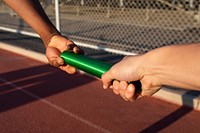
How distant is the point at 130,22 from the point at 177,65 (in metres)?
9.79

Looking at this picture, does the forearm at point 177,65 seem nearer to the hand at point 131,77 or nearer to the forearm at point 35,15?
the hand at point 131,77

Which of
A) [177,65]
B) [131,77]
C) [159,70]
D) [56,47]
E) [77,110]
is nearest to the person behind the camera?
[177,65]

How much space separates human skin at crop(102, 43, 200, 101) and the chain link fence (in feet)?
20.9

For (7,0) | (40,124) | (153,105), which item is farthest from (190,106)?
(7,0)

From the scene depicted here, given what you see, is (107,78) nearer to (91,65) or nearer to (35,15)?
(91,65)

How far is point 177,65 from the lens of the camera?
46.3 inches

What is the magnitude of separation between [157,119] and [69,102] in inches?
56.6

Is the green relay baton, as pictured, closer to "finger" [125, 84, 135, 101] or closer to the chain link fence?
"finger" [125, 84, 135, 101]

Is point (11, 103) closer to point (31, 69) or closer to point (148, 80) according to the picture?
point (31, 69)

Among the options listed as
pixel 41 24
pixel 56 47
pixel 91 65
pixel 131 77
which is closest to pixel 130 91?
pixel 131 77

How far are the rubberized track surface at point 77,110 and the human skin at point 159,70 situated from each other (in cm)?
281

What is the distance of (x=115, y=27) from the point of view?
11703mm

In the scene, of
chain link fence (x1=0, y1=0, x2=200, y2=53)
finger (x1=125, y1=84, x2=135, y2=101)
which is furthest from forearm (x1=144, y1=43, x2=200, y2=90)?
chain link fence (x1=0, y1=0, x2=200, y2=53)

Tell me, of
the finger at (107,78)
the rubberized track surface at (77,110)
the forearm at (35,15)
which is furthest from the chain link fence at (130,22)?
the finger at (107,78)
